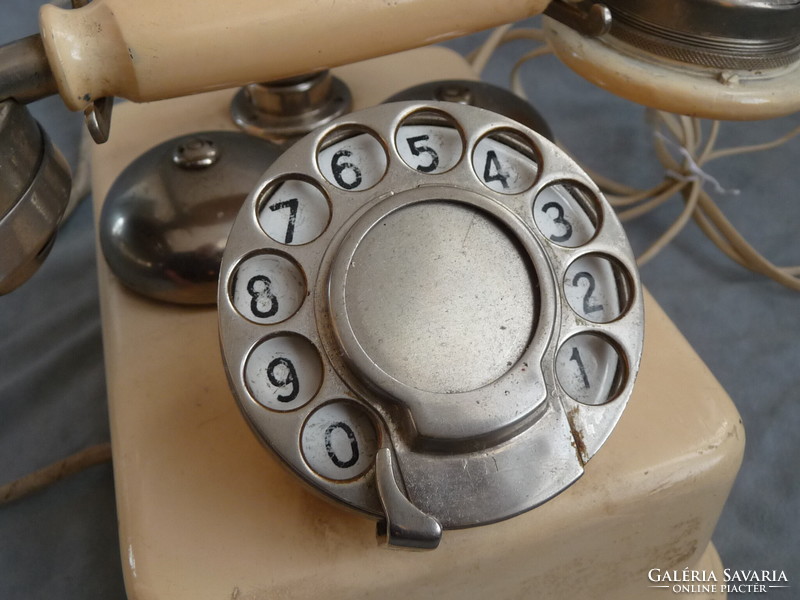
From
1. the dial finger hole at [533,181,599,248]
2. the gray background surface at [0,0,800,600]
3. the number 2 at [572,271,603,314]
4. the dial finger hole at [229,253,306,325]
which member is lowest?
the gray background surface at [0,0,800,600]

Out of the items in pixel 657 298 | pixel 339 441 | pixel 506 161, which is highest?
pixel 506 161

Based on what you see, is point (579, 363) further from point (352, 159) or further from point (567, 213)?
point (352, 159)

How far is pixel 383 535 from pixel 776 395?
705 millimetres

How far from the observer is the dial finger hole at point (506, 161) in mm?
551

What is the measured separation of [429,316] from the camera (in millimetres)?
478

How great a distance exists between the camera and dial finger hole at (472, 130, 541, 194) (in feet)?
1.81

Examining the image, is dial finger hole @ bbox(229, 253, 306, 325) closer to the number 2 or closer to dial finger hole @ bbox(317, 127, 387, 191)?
dial finger hole @ bbox(317, 127, 387, 191)

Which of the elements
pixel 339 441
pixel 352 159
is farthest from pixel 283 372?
pixel 352 159

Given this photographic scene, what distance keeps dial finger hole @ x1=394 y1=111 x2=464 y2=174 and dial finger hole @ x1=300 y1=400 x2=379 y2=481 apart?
0.18 meters

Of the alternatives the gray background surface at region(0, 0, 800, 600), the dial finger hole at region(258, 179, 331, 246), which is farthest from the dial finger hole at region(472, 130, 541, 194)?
the gray background surface at region(0, 0, 800, 600)

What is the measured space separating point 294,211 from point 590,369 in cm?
23

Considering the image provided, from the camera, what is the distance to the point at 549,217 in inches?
21.8

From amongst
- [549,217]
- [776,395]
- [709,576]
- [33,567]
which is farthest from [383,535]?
[776,395]

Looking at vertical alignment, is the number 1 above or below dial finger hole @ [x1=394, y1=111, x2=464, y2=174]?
below
